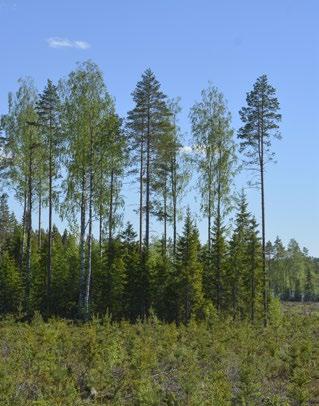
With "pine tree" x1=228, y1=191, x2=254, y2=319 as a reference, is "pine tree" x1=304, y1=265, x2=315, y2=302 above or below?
below

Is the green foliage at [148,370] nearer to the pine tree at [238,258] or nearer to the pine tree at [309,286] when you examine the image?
A: the pine tree at [238,258]

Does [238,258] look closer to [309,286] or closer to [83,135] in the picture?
[83,135]

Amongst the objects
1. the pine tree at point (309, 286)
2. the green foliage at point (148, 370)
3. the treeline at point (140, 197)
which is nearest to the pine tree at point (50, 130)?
the treeline at point (140, 197)

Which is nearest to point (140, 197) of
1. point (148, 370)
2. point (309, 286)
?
point (148, 370)

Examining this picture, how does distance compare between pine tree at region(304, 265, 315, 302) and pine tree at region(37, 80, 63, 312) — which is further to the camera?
pine tree at region(304, 265, 315, 302)

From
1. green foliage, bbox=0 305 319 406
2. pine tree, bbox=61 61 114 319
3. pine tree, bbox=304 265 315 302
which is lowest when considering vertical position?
pine tree, bbox=304 265 315 302

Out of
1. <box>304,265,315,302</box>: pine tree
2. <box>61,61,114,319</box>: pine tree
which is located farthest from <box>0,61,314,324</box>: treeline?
<box>304,265,315,302</box>: pine tree

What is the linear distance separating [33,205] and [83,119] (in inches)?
410

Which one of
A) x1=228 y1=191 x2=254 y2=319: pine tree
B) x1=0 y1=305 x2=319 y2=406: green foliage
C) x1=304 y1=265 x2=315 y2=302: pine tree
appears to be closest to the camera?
x1=0 y1=305 x2=319 y2=406: green foliage

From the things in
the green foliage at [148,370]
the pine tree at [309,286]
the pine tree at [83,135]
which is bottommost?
the pine tree at [309,286]

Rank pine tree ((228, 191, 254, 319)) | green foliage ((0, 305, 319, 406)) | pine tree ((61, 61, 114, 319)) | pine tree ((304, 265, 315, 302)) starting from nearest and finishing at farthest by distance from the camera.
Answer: green foliage ((0, 305, 319, 406))
pine tree ((61, 61, 114, 319))
pine tree ((228, 191, 254, 319))
pine tree ((304, 265, 315, 302))

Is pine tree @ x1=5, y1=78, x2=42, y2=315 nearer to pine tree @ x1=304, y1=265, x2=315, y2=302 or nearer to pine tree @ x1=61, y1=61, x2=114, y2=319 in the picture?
pine tree @ x1=61, y1=61, x2=114, y2=319

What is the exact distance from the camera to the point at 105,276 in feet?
113

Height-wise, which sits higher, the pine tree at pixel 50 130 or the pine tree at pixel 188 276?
the pine tree at pixel 50 130
